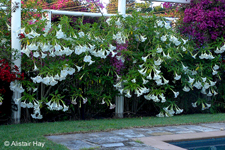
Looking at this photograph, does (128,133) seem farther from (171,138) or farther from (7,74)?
(7,74)

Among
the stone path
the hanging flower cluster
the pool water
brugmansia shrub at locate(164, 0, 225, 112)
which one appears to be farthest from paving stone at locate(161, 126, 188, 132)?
the hanging flower cluster

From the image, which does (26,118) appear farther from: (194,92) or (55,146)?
(194,92)

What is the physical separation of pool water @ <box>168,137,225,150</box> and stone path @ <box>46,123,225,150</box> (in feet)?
1.44

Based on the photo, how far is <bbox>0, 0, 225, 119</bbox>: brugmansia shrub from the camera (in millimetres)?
5684

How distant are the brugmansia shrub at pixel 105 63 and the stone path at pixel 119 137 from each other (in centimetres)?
111

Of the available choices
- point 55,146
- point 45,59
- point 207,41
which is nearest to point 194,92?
point 207,41

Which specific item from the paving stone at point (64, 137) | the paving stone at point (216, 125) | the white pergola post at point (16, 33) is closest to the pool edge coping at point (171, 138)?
the paving stone at point (216, 125)

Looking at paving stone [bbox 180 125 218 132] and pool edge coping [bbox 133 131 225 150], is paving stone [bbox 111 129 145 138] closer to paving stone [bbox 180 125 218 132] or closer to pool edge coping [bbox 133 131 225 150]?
pool edge coping [bbox 133 131 225 150]

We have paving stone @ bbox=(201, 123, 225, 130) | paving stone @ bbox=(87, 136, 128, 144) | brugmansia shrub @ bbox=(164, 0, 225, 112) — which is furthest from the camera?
brugmansia shrub @ bbox=(164, 0, 225, 112)

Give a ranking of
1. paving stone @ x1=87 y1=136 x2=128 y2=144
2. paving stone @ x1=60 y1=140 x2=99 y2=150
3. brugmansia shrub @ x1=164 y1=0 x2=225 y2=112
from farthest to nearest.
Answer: brugmansia shrub @ x1=164 y1=0 x2=225 y2=112, paving stone @ x1=87 y1=136 x2=128 y2=144, paving stone @ x1=60 y1=140 x2=99 y2=150

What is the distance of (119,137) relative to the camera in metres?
4.50

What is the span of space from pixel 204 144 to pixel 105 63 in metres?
2.78

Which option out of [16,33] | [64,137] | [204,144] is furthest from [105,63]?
[204,144]

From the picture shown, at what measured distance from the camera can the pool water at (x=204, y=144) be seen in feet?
14.6
